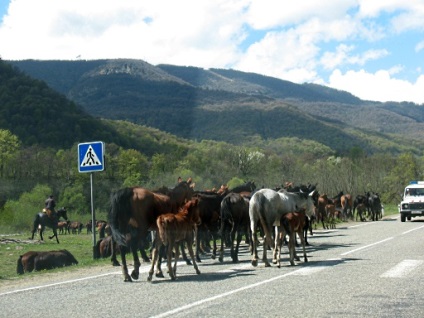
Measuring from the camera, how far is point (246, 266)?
1469 centimetres

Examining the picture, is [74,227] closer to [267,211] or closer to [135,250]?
[267,211]

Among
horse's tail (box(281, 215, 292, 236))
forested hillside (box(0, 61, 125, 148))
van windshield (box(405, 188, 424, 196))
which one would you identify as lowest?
horse's tail (box(281, 215, 292, 236))

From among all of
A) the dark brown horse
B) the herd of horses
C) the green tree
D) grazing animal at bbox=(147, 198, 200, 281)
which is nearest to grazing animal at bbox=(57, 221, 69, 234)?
the herd of horses

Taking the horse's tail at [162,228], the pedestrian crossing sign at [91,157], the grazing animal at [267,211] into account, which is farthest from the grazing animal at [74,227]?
the horse's tail at [162,228]

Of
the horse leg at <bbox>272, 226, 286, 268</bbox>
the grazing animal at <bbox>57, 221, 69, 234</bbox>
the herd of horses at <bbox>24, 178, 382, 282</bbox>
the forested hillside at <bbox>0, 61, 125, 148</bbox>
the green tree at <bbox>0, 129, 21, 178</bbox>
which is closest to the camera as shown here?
the herd of horses at <bbox>24, 178, 382, 282</bbox>

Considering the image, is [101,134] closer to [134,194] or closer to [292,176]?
[292,176]

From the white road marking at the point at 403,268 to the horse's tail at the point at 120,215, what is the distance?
A: 17.9 ft

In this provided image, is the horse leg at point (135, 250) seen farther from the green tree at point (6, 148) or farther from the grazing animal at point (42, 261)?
the green tree at point (6, 148)

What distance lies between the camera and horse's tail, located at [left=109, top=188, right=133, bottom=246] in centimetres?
1275

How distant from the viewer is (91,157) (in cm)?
1841

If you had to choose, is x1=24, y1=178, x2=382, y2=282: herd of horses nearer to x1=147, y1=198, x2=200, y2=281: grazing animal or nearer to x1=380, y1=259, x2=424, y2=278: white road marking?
x1=147, y1=198, x2=200, y2=281: grazing animal

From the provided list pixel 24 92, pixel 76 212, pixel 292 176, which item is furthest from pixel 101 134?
pixel 76 212

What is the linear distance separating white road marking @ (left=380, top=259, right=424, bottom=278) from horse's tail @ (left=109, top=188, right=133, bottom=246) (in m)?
5.46

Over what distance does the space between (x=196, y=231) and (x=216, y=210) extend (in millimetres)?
989
